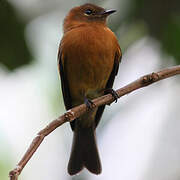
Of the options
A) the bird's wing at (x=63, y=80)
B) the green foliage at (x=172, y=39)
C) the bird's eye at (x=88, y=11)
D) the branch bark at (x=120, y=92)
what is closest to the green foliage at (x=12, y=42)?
the bird's wing at (x=63, y=80)

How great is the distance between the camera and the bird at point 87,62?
4062 millimetres

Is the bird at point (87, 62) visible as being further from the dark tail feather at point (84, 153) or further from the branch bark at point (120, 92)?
the branch bark at point (120, 92)

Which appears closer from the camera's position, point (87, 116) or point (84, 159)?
point (84, 159)

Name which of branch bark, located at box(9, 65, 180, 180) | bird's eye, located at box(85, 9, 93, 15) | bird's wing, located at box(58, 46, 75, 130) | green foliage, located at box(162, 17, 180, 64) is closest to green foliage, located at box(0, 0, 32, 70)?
bird's wing, located at box(58, 46, 75, 130)

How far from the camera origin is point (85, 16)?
462 cm

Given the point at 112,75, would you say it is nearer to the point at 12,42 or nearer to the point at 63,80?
the point at 63,80

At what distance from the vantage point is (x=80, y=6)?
4.72m

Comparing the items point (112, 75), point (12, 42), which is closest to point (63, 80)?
point (112, 75)

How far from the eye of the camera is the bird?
4062 millimetres

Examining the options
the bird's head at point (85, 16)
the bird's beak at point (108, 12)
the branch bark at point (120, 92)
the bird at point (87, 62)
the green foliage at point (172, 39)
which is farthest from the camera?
the bird's head at point (85, 16)

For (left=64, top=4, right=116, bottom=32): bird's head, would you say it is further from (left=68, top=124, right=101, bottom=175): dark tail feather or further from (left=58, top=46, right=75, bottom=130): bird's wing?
(left=68, top=124, right=101, bottom=175): dark tail feather

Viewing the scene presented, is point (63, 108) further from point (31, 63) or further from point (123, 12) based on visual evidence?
point (123, 12)

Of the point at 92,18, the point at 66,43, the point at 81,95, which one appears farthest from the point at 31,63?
the point at 92,18

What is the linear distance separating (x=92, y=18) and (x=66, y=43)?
1.97 ft
